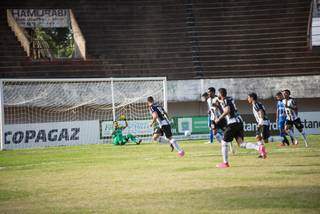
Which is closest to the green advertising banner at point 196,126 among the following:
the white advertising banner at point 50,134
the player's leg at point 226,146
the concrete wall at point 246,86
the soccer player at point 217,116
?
the concrete wall at point 246,86

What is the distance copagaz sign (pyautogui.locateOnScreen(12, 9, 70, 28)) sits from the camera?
45.2 meters

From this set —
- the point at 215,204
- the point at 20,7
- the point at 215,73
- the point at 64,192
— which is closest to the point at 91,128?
the point at 215,73

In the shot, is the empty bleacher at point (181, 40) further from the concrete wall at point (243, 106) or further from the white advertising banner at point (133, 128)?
the white advertising banner at point (133, 128)

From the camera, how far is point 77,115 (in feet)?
130

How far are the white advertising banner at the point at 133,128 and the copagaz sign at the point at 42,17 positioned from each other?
11.3 meters

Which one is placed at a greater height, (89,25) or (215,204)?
(89,25)

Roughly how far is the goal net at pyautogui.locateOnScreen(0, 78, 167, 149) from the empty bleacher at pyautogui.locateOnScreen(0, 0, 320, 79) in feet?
6.15

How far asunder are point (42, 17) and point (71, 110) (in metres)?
8.80

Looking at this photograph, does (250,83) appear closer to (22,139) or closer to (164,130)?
(22,139)

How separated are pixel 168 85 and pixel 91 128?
638cm

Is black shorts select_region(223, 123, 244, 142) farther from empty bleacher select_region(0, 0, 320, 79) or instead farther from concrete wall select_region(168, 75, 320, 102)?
empty bleacher select_region(0, 0, 320, 79)

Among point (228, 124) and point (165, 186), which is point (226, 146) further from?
point (165, 186)

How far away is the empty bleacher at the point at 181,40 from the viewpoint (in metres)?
42.7

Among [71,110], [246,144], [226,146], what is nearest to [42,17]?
[71,110]
